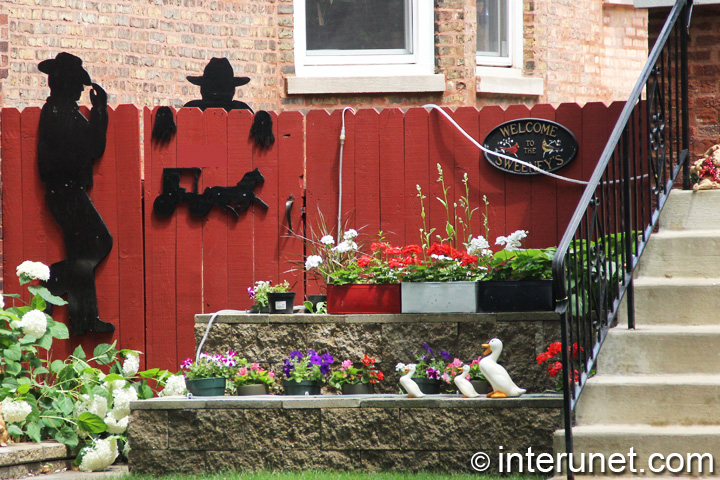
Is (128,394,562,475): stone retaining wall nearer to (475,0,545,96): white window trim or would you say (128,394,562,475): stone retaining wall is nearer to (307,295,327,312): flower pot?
(307,295,327,312): flower pot

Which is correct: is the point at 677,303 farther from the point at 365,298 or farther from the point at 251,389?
the point at 251,389

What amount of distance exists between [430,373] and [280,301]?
1.05 metres

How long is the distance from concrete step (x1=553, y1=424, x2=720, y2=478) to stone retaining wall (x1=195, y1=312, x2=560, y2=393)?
98 centimetres

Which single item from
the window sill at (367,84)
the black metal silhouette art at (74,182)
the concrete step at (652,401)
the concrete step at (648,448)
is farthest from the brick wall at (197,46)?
the concrete step at (648,448)

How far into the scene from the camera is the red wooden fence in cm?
620

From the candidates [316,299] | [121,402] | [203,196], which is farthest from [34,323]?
[316,299]

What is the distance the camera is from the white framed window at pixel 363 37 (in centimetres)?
842

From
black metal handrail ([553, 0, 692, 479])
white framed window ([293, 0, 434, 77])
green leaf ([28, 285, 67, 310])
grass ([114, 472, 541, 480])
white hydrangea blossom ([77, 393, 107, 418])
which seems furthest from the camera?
white framed window ([293, 0, 434, 77])

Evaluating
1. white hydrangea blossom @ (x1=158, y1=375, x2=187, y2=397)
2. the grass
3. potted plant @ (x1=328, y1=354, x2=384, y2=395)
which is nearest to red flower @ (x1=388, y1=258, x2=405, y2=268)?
potted plant @ (x1=328, y1=354, x2=384, y2=395)

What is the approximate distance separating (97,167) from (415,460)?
120 inches

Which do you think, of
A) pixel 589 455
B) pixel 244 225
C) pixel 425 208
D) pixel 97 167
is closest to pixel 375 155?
pixel 425 208

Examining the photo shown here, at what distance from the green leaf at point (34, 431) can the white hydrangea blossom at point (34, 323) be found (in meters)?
0.57

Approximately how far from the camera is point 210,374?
5281 mm

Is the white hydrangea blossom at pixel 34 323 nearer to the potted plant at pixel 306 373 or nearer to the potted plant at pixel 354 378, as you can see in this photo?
the potted plant at pixel 306 373
